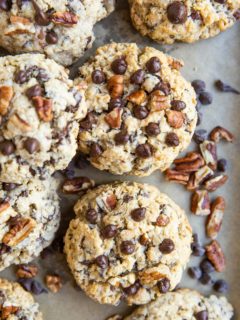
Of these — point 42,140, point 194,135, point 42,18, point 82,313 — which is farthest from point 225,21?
point 82,313

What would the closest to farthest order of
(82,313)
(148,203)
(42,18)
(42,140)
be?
(42,140), (42,18), (148,203), (82,313)

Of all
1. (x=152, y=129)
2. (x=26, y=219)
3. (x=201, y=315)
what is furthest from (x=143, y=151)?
(x=201, y=315)

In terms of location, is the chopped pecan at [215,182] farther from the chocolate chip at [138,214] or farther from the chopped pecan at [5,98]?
the chopped pecan at [5,98]

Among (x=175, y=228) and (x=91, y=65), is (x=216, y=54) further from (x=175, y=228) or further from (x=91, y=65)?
(x=175, y=228)

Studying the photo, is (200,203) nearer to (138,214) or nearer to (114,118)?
(138,214)

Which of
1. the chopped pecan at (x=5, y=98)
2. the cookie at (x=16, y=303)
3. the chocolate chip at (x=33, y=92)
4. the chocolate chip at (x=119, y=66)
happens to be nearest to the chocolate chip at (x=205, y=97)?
the chocolate chip at (x=119, y=66)
